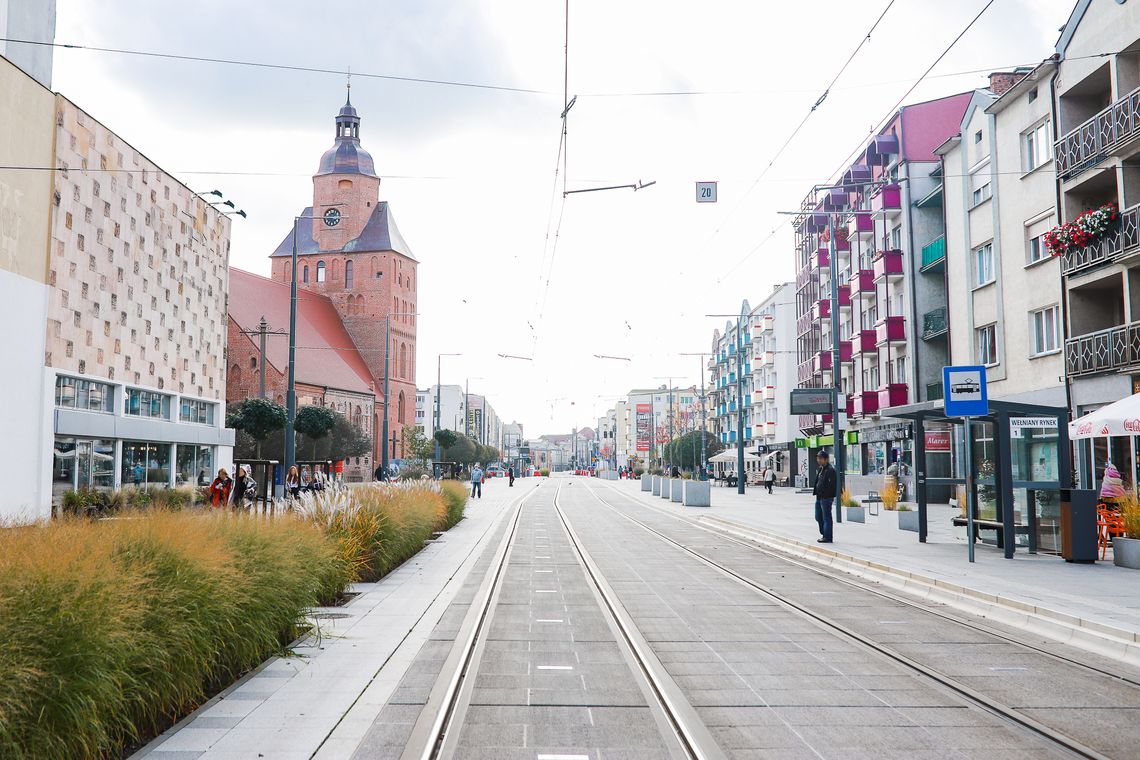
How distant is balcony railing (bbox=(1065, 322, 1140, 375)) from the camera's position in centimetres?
2183

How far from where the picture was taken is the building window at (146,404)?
39.0m

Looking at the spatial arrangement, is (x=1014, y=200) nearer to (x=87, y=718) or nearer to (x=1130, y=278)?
(x=1130, y=278)

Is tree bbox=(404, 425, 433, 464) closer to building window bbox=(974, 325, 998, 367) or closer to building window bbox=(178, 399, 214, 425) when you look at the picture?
building window bbox=(178, 399, 214, 425)

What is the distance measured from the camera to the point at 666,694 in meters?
6.59

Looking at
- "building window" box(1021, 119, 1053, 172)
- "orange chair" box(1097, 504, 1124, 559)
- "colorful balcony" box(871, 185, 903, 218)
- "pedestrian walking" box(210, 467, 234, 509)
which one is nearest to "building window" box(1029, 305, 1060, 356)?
"building window" box(1021, 119, 1053, 172)

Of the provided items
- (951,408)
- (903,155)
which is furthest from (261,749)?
(903,155)

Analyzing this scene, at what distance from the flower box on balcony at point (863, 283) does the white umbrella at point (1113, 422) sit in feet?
97.8

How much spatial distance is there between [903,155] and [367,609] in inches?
1480

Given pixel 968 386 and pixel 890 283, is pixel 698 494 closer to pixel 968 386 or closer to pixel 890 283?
pixel 890 283

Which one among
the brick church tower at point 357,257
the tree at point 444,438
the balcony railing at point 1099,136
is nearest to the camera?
the balcony railing at point 1099,136

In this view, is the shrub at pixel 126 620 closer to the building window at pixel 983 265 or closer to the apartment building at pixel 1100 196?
the apartment building at pixel 1100 196

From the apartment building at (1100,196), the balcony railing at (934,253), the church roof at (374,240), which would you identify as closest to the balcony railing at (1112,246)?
the apartment building at (1100,196)

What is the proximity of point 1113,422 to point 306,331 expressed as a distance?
7615 cm

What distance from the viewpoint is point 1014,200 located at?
28.4m
